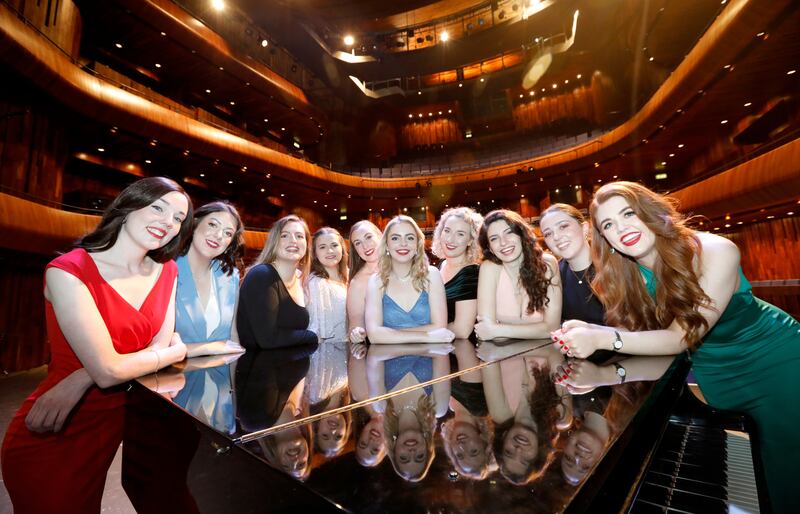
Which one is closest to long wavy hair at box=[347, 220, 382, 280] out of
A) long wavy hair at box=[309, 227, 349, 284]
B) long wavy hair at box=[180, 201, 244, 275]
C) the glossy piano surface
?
long wavy hair at box=[309, 227, 349, 284]

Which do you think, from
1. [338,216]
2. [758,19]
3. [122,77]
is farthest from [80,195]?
[758,19]

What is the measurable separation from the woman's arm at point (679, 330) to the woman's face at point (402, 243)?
4.21ft

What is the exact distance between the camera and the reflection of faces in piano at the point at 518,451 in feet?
1.67

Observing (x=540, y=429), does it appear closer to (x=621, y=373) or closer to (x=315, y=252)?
(x=621, y=373)

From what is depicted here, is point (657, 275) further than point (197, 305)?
No

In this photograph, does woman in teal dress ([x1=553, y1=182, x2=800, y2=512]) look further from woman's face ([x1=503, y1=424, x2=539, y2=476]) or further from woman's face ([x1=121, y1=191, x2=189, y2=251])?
woman's face ([x1=121, y1=191, x2=189, y2=251])

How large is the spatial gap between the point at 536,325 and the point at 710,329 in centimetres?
87

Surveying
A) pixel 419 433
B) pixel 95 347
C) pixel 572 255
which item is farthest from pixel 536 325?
pixel 95 347

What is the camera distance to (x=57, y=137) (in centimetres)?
862

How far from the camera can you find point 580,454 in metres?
0.56

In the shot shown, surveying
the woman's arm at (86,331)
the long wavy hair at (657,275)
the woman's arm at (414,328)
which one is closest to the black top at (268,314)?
the woman's arm at (414,328)

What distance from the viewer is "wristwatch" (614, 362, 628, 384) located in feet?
3.33

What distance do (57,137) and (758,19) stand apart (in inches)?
Result: 654

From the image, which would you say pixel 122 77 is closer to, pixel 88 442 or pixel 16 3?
pixel 16 3
